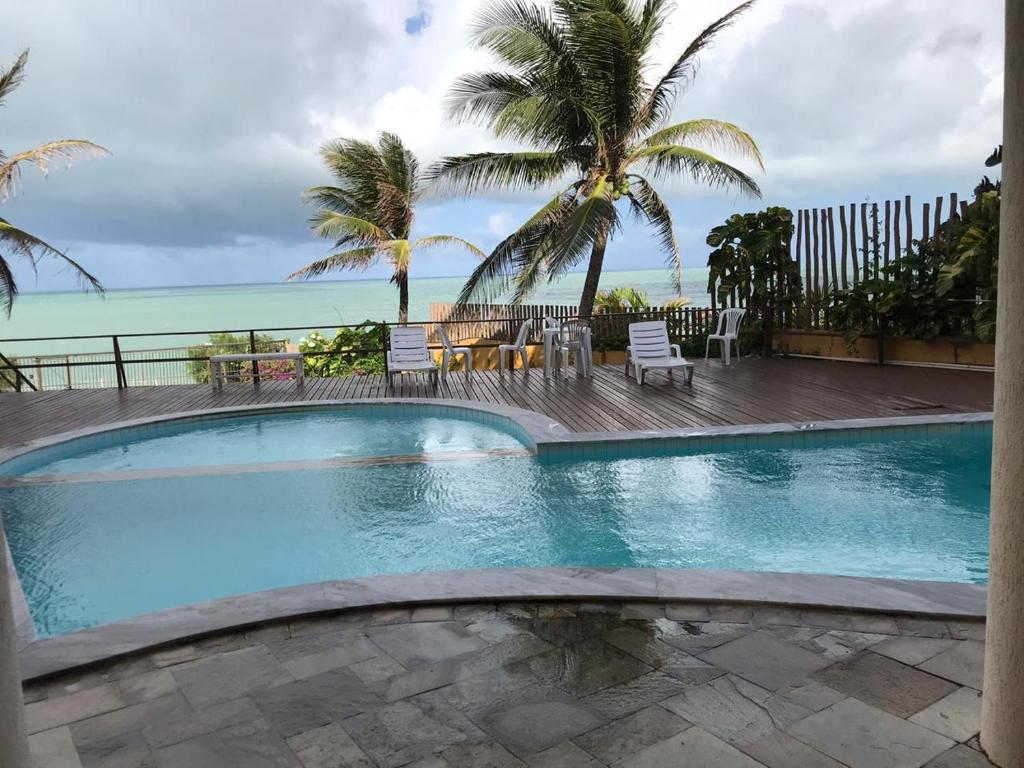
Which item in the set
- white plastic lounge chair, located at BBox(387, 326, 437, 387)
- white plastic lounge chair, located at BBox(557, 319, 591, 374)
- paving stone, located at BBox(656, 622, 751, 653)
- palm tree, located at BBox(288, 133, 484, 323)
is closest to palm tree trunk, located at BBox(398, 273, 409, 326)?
palm tree, located at BBox(288, 133, 484, 323)

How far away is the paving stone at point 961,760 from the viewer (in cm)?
187

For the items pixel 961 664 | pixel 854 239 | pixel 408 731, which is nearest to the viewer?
pixel 408 731

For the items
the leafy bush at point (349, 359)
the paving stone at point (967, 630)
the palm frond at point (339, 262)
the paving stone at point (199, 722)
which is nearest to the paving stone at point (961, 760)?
the paving stone at point (967, 630)

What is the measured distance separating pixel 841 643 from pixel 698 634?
0.48m

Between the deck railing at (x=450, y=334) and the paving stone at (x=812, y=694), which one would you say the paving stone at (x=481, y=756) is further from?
the deck railing at (x=450, y=334)

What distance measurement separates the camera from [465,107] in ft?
43.0

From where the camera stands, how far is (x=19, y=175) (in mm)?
12125

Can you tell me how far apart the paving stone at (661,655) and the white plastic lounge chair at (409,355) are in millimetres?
7379

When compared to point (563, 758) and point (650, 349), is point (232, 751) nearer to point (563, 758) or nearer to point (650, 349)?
point (563, 758)

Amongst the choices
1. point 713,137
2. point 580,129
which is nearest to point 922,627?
point 580,129

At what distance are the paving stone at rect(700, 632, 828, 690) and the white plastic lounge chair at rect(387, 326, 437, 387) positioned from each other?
7554mm

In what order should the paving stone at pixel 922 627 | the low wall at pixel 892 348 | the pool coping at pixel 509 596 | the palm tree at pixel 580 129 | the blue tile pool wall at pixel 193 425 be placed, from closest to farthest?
the paving stone at pixel 922 627 → the pool coping at pixel 509 596 → the blue tile pool wall at pixel 193 425 → the low wall at pixel 892 348 → the palm tree at pixel 580 129

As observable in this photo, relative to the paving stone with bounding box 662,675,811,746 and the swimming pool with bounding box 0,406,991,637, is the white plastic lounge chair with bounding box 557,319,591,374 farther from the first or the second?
the paving stone with bounding box 662,675,811,746

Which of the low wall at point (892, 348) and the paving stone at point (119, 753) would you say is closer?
the paving stone at point (119, 753)
